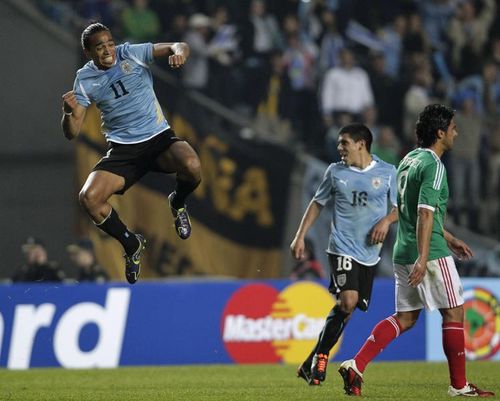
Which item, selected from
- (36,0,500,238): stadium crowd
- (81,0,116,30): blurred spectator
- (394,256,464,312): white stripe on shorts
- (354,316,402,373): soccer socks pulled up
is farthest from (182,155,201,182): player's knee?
(81,0,116,30): blurred spectator

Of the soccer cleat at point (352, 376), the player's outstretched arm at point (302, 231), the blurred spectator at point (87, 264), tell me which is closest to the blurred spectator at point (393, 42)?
the blurred spectator at point (87, 264)

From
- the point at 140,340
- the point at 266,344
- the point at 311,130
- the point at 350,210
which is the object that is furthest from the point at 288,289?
the point at 350,210

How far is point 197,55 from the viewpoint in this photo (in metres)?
16.6

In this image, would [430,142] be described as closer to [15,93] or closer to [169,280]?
[169,280]

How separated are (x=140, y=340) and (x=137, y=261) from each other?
424 cm

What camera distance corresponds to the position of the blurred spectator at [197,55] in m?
16.4

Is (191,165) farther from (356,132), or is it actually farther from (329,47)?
(329,47)

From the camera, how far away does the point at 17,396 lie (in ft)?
31.5

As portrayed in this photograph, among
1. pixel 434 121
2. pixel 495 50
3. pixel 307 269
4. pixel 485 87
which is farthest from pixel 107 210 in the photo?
pixel 495 50

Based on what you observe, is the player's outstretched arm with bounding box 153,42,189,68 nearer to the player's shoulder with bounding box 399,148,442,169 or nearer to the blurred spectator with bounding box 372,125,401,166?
the player's shoulder with bounding box 399,148,442,169

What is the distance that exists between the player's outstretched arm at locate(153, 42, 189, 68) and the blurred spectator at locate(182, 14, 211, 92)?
6407mm

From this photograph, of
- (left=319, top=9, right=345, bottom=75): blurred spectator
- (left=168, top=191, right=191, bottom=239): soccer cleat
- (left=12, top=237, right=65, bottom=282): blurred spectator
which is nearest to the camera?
(left=168, top=191, right=191, bottom=239): soccer cleat

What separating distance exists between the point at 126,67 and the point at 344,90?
7639 mm

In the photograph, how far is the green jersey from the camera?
8391mm
